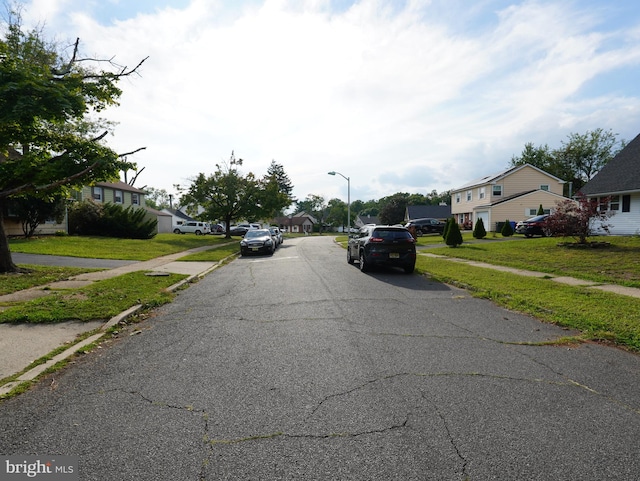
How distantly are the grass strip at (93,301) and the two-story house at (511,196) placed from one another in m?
34.7

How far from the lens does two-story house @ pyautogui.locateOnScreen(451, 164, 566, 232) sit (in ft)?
126

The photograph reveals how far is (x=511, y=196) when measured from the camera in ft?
132

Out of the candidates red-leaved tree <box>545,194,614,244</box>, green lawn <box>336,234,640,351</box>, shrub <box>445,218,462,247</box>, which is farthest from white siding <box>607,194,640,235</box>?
shrub <box>445,218,462,247</box>

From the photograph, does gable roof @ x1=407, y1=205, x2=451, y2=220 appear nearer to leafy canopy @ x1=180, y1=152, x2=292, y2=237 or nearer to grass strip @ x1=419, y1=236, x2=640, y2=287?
leafy canopy @ x1=180, y1=152, x2=292, y2=237

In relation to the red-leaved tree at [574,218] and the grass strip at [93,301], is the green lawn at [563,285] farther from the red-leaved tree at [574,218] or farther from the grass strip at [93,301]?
the grass strip at [93,301]

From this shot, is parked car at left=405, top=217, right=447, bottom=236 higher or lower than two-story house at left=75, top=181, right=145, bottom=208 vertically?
lower

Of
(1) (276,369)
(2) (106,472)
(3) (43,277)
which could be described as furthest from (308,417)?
(3) (43,277)

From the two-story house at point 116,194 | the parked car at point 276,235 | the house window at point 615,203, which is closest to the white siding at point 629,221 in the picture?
the house window at point 615,203

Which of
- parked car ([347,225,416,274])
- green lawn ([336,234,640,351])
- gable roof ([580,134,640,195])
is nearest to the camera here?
green lawn ([336,234,640,351])

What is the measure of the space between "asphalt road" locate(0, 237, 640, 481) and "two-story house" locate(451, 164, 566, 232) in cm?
3555

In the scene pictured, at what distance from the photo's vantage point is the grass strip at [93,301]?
6.26m

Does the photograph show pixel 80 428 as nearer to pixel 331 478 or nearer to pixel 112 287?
pixel 331 478

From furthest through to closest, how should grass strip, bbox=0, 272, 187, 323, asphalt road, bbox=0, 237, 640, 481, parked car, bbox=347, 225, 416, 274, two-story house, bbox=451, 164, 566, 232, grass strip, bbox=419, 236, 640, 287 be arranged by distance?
two-story house, bbox=451, 164, 566, 232 < parked car, bbox=347, 225, 416, 274 < grass strip, bbox=419, 236, 640, 287 < grass strip, bbox=0, 272, 187, 323 < asphalt road, bbox=0, 237, 640, 481

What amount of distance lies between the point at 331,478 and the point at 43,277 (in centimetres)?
1127
